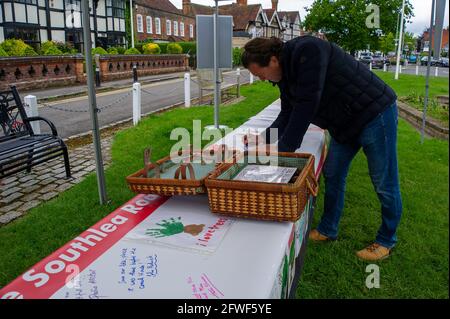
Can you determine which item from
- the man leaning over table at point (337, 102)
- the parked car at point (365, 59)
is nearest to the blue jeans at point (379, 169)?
the man leaning over table at point (337, 102)

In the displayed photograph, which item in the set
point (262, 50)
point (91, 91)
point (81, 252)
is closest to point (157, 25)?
point (91, 91)

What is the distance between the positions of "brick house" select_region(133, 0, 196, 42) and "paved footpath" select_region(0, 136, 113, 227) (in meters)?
43.0

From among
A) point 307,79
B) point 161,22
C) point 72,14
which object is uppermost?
point 161,22

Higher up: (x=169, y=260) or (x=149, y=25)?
(x=149, y=25)

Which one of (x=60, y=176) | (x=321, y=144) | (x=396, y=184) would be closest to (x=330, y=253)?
(x=396, y=184)

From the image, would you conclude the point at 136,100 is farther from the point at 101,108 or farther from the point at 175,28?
the point at 175,28

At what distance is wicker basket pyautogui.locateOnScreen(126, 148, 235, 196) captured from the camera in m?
2.56

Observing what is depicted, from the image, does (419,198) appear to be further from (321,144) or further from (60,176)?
(60,176)

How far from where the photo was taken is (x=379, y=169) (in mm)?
3006

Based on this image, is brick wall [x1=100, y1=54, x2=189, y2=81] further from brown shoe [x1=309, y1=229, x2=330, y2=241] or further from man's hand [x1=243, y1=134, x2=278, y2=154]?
brown shoe [x1=309, y1=229, x2=330, y2=241]

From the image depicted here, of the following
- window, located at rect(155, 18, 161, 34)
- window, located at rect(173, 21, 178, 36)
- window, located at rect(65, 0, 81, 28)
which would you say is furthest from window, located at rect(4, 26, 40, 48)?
window, located at rect(173, 21, 178, 36)
